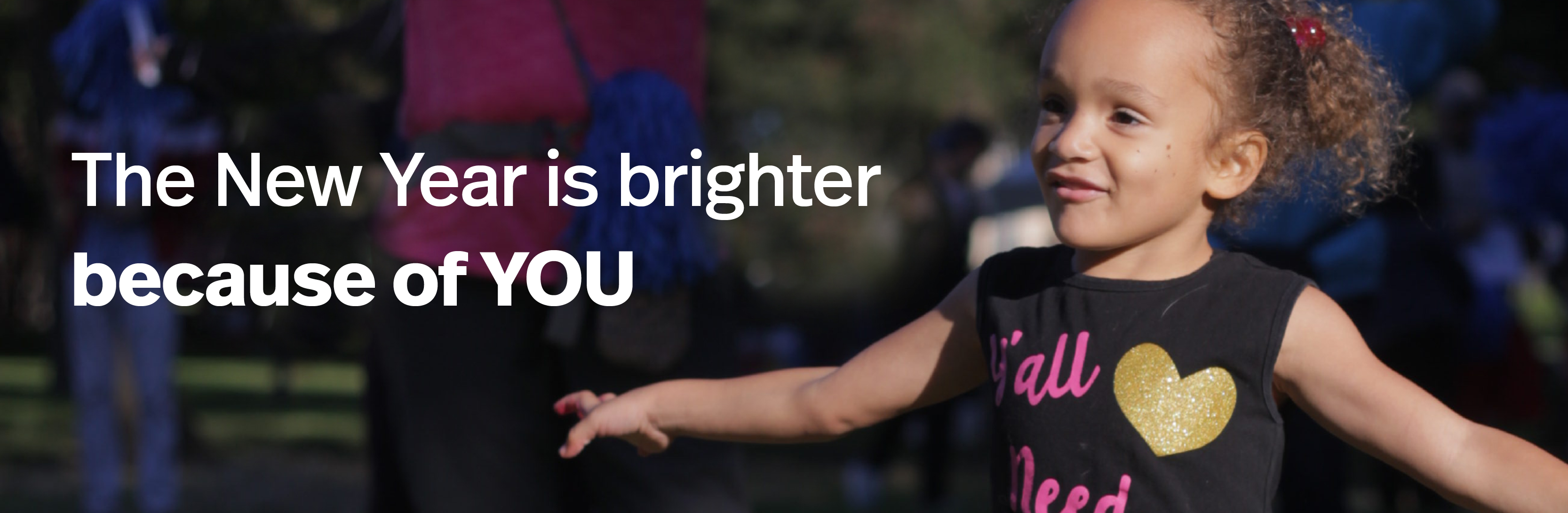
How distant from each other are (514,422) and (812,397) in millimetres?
753

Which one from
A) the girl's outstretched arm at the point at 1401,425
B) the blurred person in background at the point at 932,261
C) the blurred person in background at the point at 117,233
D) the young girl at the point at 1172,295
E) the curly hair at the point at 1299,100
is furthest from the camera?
the blurred person in background at the point at 932,261

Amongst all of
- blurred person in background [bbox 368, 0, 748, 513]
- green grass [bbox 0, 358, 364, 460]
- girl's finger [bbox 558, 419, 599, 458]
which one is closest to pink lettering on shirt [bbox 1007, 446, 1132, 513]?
girl's finger [bbox 558, 419, 599, 458]

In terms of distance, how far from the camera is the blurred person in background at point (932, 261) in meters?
7.21

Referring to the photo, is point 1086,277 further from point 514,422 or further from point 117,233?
point 117,233

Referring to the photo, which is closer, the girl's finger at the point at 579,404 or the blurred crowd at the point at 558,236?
the girl's finger at the point at 579,404

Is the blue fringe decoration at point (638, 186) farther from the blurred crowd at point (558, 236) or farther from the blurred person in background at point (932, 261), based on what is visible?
the blurred person in background at point (932, 261)

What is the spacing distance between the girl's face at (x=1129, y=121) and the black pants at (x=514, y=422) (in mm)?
930

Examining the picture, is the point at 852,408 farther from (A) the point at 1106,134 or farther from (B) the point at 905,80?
(B) the point at 905,80

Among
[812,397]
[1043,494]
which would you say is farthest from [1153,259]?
[812,397]

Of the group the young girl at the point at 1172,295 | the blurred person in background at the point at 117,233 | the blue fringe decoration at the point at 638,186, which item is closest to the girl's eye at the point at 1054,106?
the young girl at the point at 1172,295

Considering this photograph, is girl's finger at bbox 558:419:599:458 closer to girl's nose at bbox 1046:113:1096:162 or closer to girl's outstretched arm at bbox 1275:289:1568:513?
girl's nose at bbox 1046:113:1096:162

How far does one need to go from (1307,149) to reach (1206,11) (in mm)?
242

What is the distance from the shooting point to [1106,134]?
1835 mm

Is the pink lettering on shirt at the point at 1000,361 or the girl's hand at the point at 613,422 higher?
the pink lettering on shirt at the point at 1000,361
